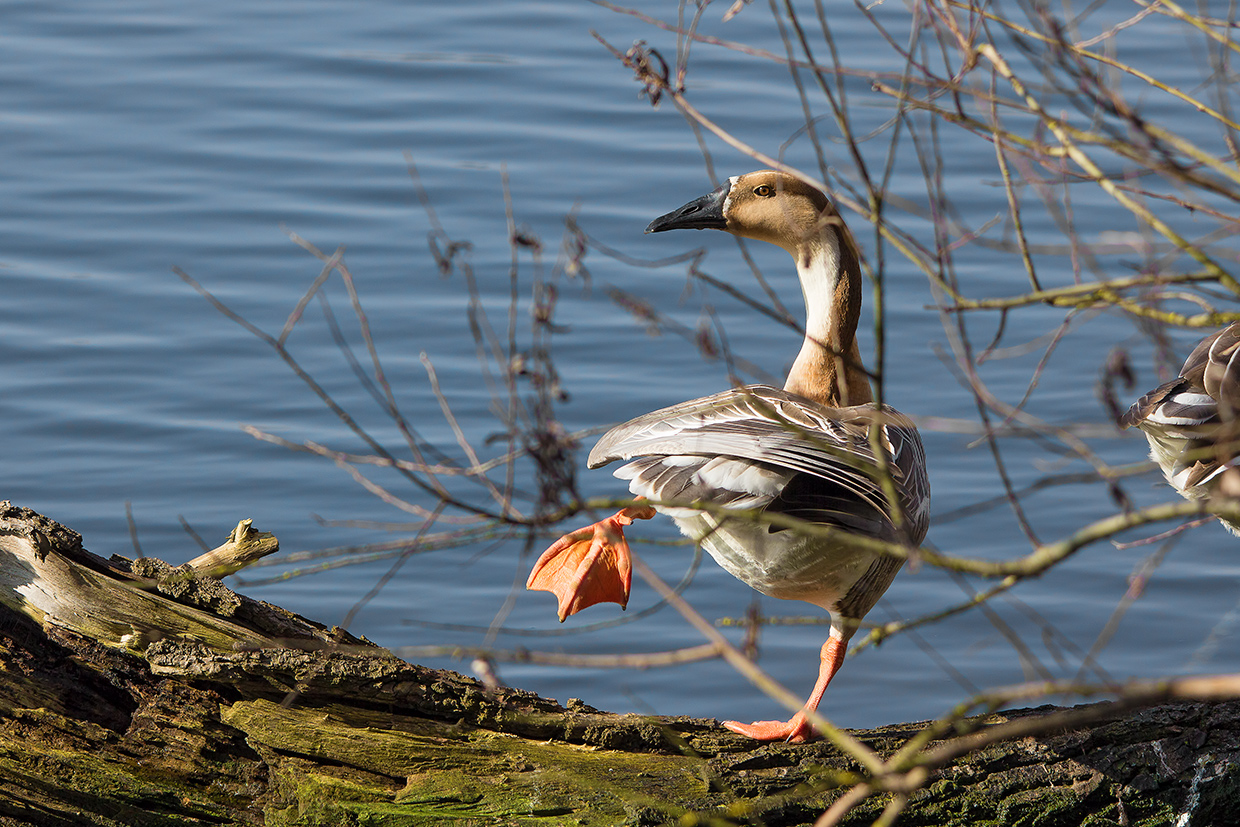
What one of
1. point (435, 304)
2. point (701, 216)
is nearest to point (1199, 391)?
point (701, 216)

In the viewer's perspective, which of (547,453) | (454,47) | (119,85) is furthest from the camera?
(454,47)

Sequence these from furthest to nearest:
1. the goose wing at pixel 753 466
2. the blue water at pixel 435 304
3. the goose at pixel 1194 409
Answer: the blue water at pixel 435 304 → the goose at pixel 1194 409 → the goose wing at pixel 753 466

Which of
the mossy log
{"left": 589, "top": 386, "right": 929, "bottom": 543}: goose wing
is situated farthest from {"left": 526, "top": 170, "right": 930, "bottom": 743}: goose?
the mossy log

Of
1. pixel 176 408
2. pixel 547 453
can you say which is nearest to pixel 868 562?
pixel 547 453

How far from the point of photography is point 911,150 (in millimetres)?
12773

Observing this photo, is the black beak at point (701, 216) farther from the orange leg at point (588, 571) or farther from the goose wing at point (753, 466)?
the orange leg at point (588, 571)

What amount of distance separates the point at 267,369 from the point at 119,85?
6.00m

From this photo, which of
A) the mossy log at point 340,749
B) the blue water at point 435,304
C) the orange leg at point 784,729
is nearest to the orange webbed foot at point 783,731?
the orange leg at point 784,729

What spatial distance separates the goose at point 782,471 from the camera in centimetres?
397

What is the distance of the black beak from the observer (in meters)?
5.94

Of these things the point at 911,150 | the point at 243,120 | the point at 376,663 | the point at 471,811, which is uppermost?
the point at 243,120

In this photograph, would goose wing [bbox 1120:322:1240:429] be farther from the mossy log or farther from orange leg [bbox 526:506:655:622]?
orange leg [bbox 526:506:655:622]

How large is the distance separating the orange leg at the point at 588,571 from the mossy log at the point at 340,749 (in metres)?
0.44

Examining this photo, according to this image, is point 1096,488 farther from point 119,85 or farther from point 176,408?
point 119,85
